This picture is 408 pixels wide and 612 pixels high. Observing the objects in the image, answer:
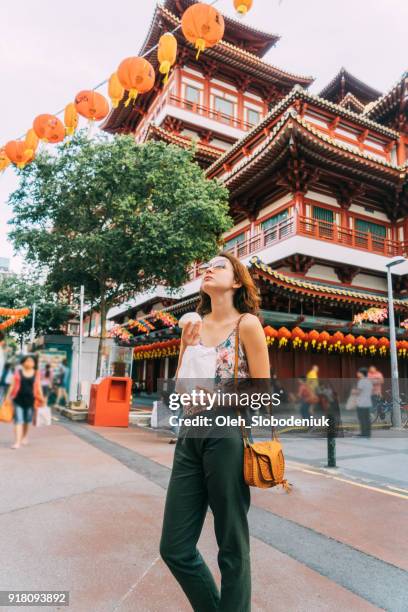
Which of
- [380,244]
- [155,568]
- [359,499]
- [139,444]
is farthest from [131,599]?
[380,244]

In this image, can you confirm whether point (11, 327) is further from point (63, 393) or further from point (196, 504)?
point (196, 504)

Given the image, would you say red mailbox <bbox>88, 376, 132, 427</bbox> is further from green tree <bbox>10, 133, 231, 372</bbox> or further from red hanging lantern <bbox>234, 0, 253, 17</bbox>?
red hanging lantern <bbox>234, 0, 253, 17</bbox>

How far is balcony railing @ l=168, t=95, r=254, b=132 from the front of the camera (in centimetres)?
2483

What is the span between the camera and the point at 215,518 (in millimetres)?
1814

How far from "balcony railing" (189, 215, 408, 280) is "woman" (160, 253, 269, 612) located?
13787mm

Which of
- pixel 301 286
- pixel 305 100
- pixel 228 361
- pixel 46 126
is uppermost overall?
pixel 305 100

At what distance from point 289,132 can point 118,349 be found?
14.0 metres

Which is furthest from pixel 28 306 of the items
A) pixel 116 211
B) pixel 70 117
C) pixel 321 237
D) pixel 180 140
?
pixel 180 140

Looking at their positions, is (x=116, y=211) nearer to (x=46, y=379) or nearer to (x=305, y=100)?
(x=305, y=100)

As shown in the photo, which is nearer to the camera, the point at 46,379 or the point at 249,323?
the point at 46,379

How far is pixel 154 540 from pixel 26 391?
3.39m

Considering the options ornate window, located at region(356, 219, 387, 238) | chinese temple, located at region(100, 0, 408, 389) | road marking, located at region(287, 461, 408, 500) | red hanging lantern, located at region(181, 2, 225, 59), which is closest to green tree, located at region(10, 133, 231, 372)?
chinese temple, located at region(100, 0, 408, 389)

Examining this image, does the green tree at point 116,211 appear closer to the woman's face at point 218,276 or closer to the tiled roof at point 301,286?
the tiled roof at point 301,286

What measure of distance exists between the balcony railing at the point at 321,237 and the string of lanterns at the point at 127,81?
9.71m
